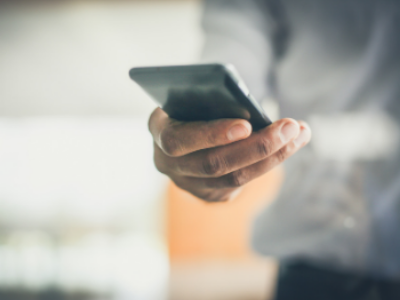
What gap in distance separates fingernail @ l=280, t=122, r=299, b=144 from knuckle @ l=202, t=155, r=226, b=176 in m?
0.07

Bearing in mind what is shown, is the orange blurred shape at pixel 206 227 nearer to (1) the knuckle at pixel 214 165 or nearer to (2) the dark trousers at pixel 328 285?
(2) the dark trousers at pixel 328 285

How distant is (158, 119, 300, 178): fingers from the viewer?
9.8 inches

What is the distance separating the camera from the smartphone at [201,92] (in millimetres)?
195

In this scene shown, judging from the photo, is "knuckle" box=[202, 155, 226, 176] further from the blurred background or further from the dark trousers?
the blurred background

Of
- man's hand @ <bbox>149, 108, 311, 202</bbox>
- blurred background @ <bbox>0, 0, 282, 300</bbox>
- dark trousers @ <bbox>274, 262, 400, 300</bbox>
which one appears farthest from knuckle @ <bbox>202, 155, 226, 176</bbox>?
blurred background @ <bbox>0, 0, 282, 300</bbox>

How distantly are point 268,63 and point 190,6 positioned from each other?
1.70 m

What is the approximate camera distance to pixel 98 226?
9.28 ft

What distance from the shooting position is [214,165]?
28 centimetres

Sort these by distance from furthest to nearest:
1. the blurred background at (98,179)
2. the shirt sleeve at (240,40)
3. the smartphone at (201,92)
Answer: the blurred background at (98,179) < the shirt sleeve at (240,40) < the smartphone at (201,92)

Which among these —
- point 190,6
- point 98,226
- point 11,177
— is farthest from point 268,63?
point 11,177

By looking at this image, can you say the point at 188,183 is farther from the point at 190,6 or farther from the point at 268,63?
the point at 190,6

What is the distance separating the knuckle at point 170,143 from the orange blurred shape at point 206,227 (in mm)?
1886

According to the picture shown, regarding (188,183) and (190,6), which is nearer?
(188,183)

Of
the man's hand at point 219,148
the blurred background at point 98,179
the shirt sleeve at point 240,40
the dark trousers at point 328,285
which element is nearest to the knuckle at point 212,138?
the man's hand at point 219,148
